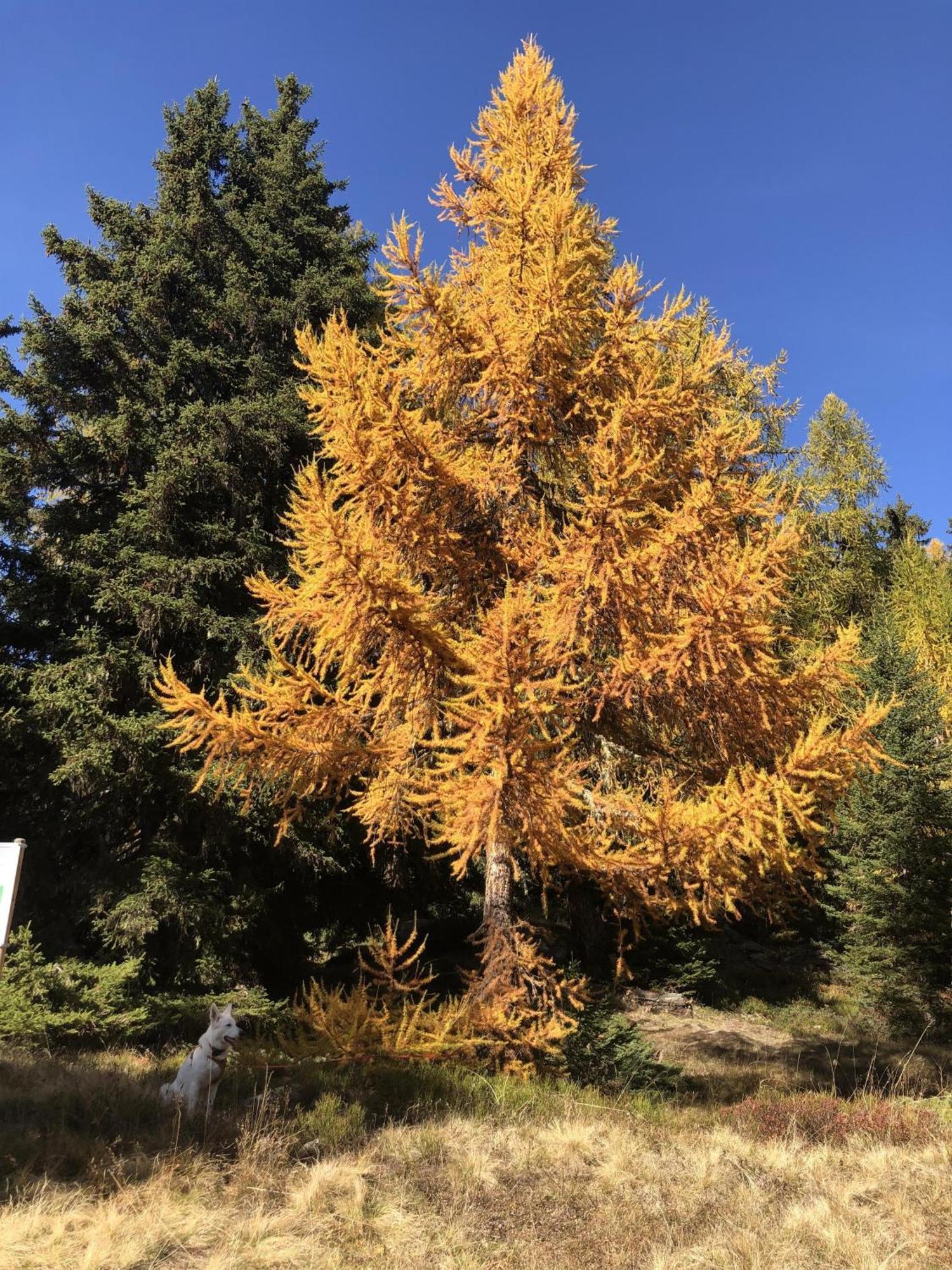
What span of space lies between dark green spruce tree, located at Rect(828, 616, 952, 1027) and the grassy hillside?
889cm

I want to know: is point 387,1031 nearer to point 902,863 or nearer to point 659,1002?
point 659,1002

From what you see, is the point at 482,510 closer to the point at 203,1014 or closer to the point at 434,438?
the point at 434,438

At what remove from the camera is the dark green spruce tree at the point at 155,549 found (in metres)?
8.97

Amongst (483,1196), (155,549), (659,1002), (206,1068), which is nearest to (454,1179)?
(483,1196)

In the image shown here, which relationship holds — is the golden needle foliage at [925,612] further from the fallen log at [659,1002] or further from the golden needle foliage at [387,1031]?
the golden needle foliage at [387,1031]

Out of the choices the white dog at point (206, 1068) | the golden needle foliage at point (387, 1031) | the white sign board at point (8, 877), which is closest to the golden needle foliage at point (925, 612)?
the golden needle foliage at point (387, 1031)

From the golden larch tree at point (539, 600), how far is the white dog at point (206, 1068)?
1.86 meters

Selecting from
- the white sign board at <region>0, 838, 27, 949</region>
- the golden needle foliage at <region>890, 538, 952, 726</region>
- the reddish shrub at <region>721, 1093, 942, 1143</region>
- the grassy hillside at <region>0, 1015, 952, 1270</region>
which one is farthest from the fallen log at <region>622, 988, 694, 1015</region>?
the white sign board at <region>0, 838, 27, 949</region>

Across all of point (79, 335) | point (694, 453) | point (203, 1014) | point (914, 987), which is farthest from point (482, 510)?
point (914, 987)

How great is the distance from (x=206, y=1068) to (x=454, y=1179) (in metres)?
1.90

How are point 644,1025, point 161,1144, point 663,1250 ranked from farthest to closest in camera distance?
1. point 644,1025
2. point 161,1144
3. point 663,1250

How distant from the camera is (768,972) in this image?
54.2ft

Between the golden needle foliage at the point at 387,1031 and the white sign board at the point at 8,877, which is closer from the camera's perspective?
the white sign board at the point at 8,877

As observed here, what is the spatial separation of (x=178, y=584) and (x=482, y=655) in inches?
256
